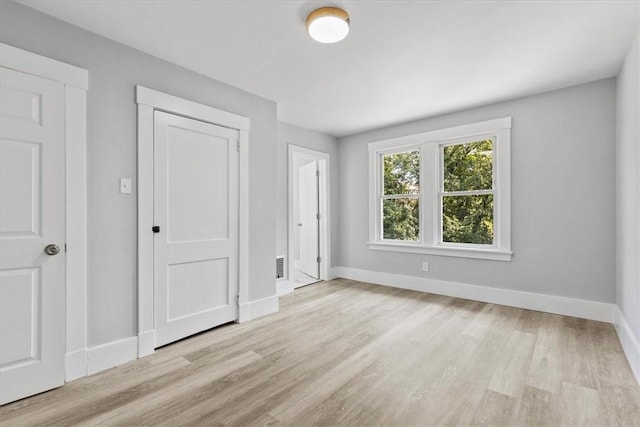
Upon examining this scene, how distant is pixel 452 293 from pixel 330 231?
2.11m

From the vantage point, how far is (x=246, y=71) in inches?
113

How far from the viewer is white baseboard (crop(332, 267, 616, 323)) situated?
3148 mm

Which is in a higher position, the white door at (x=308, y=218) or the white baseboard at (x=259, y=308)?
the white door at (x=308, y=218)

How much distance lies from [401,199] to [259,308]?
8.72 feet

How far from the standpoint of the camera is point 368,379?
6.88 feet

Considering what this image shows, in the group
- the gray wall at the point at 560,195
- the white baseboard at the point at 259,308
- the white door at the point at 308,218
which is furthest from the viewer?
the white door at the point at 308,218

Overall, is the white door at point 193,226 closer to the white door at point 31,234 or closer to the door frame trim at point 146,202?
the door frame trim at point 146,202

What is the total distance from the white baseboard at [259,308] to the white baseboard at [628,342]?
3044 mm

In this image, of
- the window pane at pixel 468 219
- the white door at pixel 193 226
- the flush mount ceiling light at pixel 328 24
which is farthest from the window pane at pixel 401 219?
the flush mount ceiling light at pixel 328 24

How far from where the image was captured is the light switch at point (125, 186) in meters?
2.38

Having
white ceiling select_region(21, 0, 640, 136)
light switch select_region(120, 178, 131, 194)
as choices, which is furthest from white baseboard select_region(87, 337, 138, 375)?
white ceiling select_region(21, 0, 640, 136)

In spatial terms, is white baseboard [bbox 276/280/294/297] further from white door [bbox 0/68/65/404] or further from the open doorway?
white door [bbox 0/68/65/404]

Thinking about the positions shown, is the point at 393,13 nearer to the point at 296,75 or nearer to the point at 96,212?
the point at 296,75

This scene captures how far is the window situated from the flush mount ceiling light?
254 centimetres
